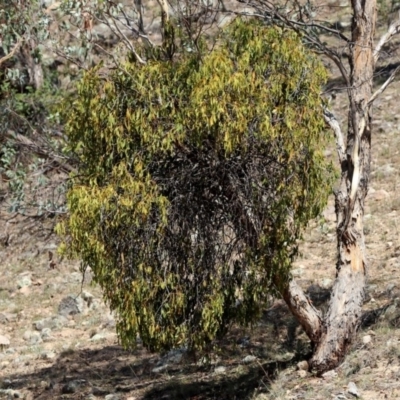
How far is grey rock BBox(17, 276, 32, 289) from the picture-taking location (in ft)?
51.3

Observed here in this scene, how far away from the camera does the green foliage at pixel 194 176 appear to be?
741cm

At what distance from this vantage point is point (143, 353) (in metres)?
11.9

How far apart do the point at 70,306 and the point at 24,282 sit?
196cm

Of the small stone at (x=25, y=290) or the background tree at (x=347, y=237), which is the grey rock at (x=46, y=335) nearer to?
the small stone at (x=25, y=290)

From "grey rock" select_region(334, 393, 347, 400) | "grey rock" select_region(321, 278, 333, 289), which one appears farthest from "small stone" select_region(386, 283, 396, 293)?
"grey rock" select_region(334, 393, 347, 400)

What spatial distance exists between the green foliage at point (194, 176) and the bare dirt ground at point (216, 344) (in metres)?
0.89

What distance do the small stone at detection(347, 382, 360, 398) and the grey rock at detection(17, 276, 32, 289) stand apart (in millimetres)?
8648

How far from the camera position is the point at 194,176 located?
7828 millimetres

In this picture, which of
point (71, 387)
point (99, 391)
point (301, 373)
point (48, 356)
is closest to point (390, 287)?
point (301, 373)

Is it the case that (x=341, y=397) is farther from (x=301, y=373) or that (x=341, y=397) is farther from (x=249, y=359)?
(x=249, y=359)

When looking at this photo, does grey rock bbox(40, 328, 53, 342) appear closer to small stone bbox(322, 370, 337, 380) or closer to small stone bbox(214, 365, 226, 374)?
small stone bbox(214, 365, 226, 374)

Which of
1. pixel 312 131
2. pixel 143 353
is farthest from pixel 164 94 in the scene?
pixel 143 353

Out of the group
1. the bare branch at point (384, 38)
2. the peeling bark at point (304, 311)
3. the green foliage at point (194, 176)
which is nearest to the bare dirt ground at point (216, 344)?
the peeling bark at point (304, 311)

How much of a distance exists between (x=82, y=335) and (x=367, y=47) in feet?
21.1
